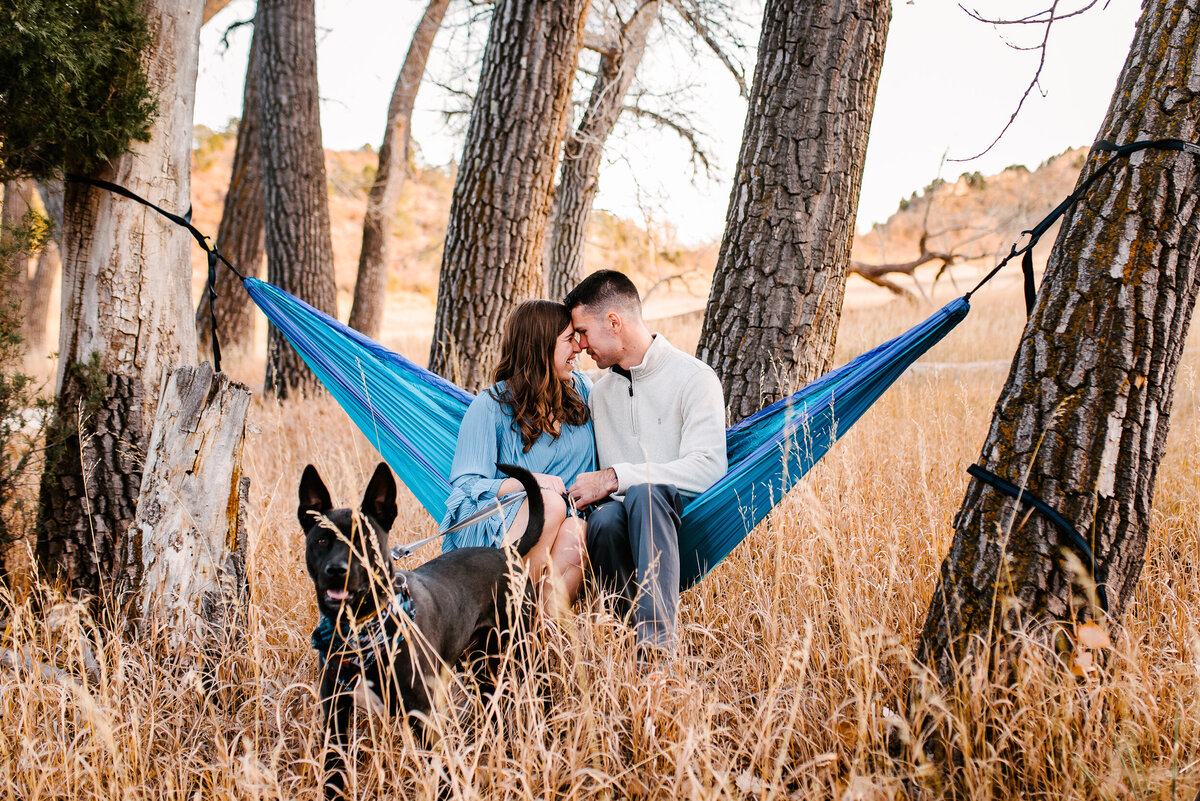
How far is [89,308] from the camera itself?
235 centimetres

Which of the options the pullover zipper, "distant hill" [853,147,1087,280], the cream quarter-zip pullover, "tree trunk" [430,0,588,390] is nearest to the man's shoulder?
the cream quarter-zip pullover

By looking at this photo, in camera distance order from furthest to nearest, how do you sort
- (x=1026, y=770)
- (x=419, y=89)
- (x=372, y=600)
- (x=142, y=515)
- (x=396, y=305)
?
(x=396, y=305) → (x=419, y=89) → (x=142, y=515) → (x=372, y=600) → (x=1026, y=770)

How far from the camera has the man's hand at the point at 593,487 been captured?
7.44ft

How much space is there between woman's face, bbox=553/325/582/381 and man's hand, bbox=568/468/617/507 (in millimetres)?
Answer: 369

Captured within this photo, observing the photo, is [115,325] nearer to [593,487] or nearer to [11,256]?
[11,256]

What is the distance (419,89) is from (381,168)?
1007 millimetres

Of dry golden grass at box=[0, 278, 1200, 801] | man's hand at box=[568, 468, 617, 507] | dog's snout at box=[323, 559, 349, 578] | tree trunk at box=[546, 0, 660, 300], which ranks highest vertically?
tree trunk at box=[546, 0, 660, 300]

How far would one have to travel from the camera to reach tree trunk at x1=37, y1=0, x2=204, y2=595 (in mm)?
2346

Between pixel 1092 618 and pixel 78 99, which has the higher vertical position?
pixel 78 99

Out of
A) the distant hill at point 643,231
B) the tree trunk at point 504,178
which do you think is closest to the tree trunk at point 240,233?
the distant hill at point 643,231

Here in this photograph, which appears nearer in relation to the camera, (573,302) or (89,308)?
(89,308)

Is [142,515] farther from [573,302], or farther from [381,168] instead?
[381,168]

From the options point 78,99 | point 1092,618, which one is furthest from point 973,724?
point 78,99

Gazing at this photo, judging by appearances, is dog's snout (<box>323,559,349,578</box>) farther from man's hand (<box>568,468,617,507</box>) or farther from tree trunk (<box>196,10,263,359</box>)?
tree trunk (<box>196,10,263,359</box>)
